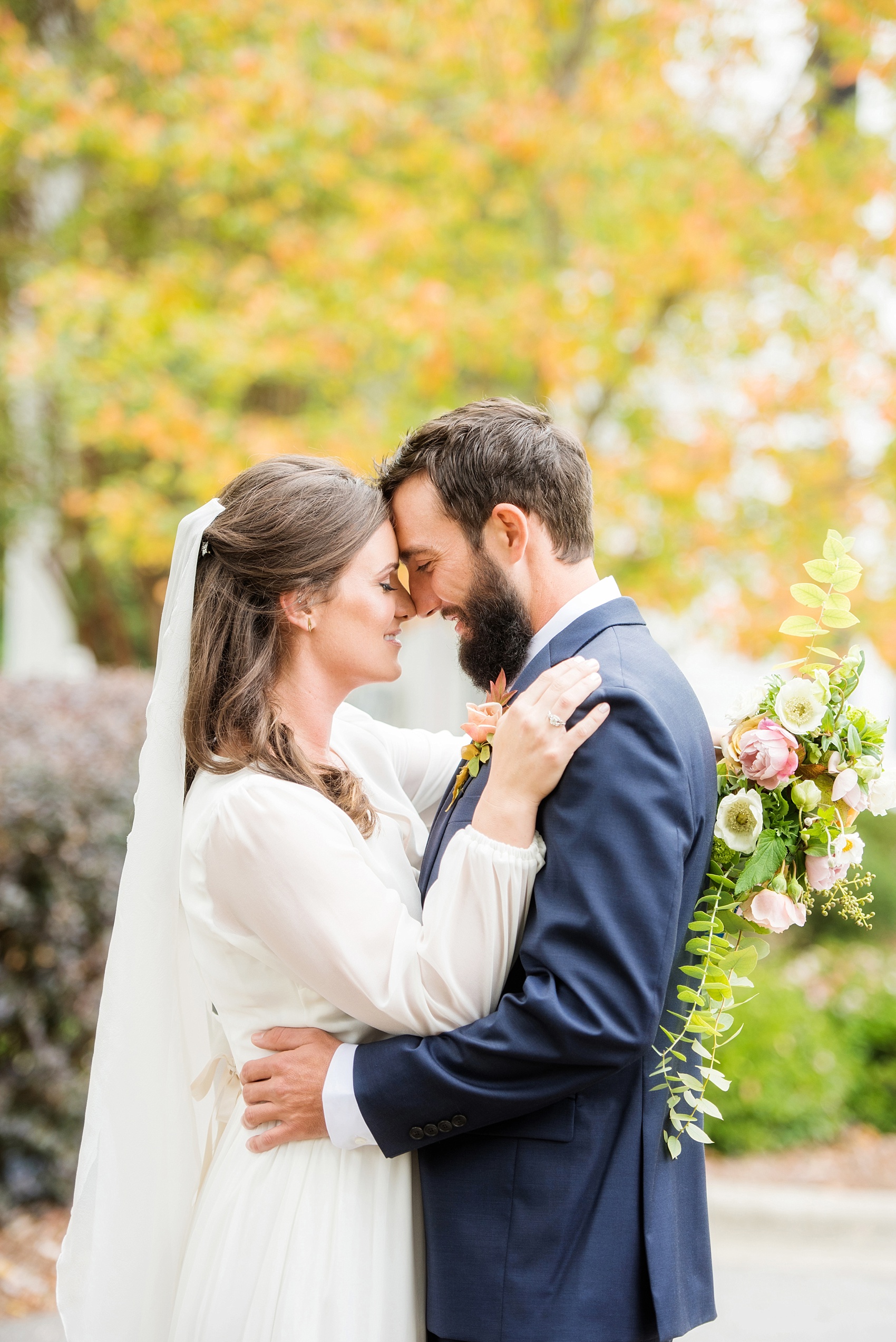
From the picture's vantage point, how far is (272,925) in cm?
206

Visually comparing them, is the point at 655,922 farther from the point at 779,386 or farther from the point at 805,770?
the point at 779,386

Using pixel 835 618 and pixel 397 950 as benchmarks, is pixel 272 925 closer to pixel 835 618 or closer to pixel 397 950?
pixel 397 950

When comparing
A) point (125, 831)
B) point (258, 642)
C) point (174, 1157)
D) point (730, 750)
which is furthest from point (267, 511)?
point (125, 831)

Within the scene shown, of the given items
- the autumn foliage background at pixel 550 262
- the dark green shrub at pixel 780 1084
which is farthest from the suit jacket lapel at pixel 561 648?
the autumn foliage background at pixel 550 262

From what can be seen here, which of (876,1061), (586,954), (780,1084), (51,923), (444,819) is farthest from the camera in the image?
(876,1061)

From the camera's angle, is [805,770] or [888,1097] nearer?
[805,770]

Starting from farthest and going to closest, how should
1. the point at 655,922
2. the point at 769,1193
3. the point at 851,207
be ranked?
1. the point at 851,207
2. the point at 769,1193
3. the point at 655,922

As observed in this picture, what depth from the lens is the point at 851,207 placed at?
629cm

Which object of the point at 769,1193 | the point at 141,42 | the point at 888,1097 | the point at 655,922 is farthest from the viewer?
the point at 141,42

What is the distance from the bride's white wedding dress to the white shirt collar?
0.48 meters

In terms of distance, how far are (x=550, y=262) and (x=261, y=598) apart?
197 inches

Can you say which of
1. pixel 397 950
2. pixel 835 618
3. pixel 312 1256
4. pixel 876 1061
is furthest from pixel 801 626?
pixel 876 1061

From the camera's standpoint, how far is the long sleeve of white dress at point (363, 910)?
6.49ft

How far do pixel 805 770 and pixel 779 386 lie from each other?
483 cm
